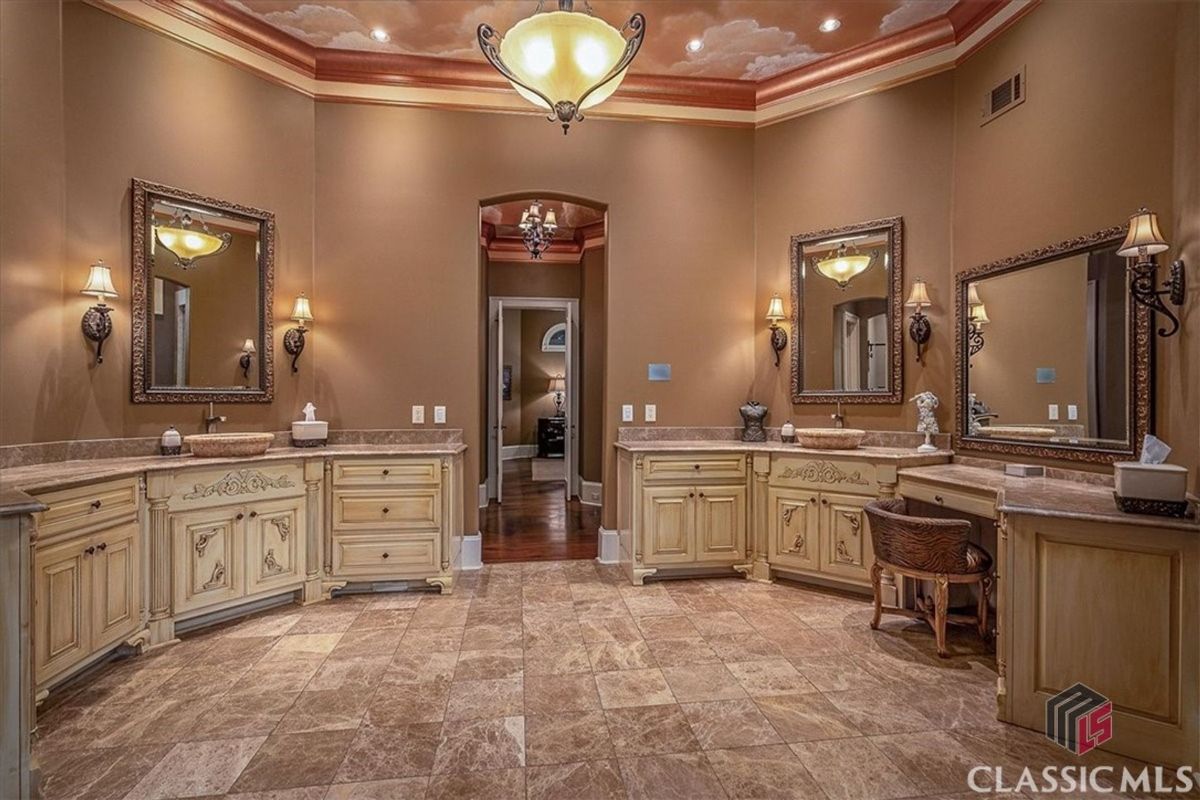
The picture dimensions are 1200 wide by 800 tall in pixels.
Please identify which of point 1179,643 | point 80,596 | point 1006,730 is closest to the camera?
point 1179,643

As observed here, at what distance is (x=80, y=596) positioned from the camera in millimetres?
2572

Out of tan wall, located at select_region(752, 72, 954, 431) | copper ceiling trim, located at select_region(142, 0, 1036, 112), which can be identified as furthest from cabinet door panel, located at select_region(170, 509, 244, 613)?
tan wall, located at select_region(752, 72, 954, 431)

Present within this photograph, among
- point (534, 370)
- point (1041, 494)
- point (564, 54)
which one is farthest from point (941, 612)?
point (534, 370)

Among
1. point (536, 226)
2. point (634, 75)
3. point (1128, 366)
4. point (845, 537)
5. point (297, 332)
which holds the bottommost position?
point (845, 537)

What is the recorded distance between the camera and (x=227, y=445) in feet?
11.2

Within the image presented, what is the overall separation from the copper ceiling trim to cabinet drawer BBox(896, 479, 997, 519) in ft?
10.1

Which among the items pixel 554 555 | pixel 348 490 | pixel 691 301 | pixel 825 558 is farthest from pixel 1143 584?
pixel 348 490

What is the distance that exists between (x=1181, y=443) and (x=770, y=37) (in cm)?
356

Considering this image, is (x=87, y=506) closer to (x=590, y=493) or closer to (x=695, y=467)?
(x=695, y=467)

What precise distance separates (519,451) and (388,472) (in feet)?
25.7

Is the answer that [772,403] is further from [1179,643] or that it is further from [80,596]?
[80,596]

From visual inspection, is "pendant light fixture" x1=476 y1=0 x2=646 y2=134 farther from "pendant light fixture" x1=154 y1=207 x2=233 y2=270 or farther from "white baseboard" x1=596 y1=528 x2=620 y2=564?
"white baseboard" x1=596 y1=528 x2=620 y2=564

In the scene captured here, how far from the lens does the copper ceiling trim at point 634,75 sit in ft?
12.0

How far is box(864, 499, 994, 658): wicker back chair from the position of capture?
9.38 feet
